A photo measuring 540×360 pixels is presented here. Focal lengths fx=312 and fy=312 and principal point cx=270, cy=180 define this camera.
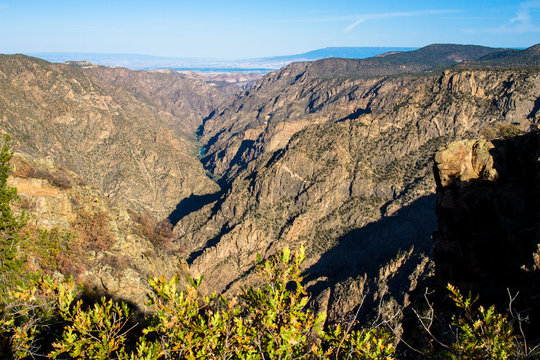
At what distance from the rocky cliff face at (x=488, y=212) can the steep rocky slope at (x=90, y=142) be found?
483ft

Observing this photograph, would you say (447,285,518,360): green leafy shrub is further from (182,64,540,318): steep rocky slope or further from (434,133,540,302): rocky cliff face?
(182,64,540,318): steep rocky slope

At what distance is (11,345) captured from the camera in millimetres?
10008

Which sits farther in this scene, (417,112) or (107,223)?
(417,112)

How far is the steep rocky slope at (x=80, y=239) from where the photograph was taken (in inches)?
811

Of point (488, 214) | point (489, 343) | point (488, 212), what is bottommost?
point (488, 214)

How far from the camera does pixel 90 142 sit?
17012 cm

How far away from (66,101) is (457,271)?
214908 mm

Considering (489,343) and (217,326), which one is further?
(217,326)

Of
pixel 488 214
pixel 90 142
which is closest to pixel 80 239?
pixel 488 214

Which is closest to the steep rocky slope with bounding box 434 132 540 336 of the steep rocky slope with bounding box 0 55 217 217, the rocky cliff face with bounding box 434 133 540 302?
the rocky cliff face with bounding box 434 133 540 302

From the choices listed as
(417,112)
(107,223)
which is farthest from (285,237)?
(107,223)

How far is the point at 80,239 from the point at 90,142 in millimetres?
170118

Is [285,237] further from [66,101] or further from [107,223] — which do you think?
[66,101]

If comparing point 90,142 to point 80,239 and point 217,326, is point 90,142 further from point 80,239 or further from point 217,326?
point 217,326
